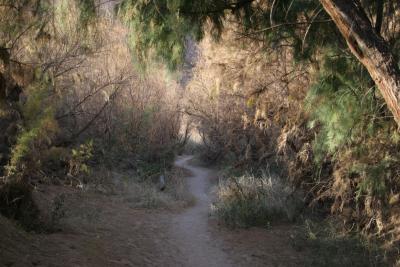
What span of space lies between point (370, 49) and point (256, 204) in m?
7.00

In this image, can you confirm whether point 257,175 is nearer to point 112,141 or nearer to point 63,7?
point 112,141

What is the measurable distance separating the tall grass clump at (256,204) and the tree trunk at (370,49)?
240 inches

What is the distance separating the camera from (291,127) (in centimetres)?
914

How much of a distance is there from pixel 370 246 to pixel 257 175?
25.5 feet

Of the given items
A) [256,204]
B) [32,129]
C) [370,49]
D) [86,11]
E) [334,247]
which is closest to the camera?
[370,49]

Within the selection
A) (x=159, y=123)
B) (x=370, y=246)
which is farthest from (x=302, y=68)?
(x=159, y=123)

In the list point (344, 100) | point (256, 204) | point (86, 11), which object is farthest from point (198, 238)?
point (86, 11)

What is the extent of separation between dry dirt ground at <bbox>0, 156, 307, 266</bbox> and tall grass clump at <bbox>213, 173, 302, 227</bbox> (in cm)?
36

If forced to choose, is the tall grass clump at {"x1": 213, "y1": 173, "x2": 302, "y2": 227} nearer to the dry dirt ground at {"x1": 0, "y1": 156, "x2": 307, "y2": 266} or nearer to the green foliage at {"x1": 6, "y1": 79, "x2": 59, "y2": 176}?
the dry dirt ground at {"x1": 0, "y1": 156, "x2": 307, "y2": 266}

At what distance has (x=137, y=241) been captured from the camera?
340 inches

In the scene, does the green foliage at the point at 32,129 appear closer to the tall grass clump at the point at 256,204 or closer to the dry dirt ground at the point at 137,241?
the dry dirt ground at the point at 137,241

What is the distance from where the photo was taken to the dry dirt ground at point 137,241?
21.0ft

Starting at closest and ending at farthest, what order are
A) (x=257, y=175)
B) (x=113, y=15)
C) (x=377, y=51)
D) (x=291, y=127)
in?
1. (x=377, y=51)
2. (x=113, y=15)
3. (x=291, y=127)
4. (x=257, y=175)

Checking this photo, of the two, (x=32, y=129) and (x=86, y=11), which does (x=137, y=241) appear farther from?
(x=86, y=11)
